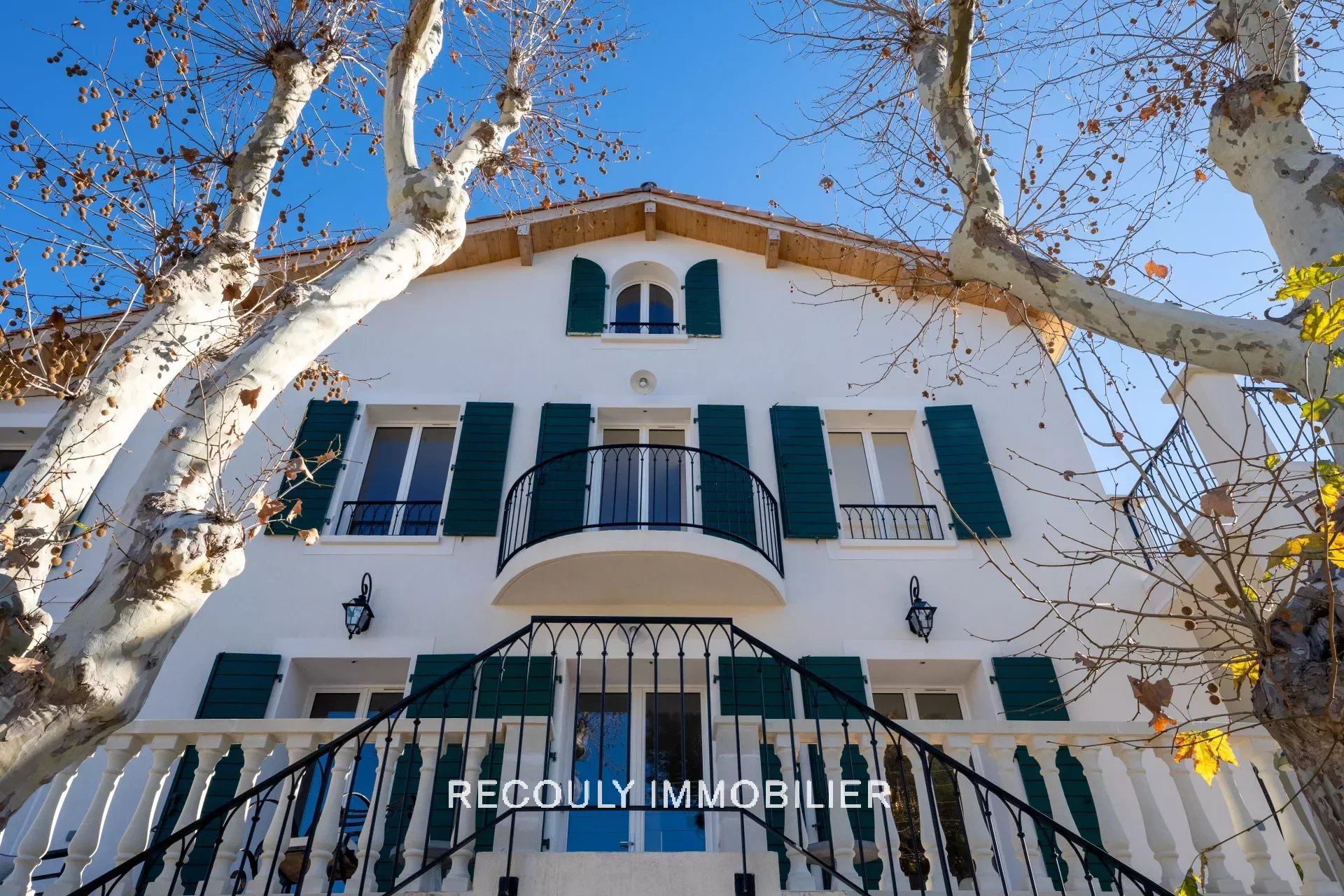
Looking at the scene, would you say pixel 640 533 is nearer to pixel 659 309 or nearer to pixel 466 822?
pixel 466 822

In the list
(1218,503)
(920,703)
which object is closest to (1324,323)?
(1218,503)

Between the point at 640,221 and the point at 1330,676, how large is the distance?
9692 millimetres

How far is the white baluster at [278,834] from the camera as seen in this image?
4.05 metres

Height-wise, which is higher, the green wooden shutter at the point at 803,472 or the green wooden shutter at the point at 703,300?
the green wooden shutter at the point at 703,300

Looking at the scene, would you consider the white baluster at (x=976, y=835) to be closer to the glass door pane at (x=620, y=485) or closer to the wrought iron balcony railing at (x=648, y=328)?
the glass door pane at (x=620, y=485)

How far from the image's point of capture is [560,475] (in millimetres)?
8133

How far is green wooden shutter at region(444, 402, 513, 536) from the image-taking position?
25.8 ft

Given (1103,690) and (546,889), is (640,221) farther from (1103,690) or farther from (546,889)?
(546,889)

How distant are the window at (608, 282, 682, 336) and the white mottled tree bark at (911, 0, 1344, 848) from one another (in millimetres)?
5168

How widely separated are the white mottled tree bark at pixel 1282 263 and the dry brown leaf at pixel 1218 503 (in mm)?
417

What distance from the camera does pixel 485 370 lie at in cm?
935

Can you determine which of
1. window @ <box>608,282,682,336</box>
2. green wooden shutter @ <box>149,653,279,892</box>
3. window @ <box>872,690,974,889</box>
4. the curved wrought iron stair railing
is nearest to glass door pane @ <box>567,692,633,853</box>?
the curved wrought iron stair railing

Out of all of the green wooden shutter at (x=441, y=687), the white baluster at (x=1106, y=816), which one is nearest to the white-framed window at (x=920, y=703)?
the white baluster at (x=1106, y=816)

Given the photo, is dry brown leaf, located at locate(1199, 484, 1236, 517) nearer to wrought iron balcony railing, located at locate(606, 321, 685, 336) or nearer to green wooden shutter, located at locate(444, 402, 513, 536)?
green wooden shutter, located at locate(444, 402, 513, 536)
